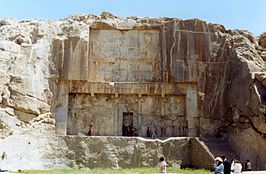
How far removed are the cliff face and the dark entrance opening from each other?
0.41m

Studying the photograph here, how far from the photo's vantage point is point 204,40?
2945cm

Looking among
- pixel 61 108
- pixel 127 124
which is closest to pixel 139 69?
pixel 127 124

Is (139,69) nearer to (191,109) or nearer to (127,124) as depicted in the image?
(127,124)

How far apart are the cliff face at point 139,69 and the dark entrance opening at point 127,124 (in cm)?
41

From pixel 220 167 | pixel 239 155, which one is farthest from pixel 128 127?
pixel 220 167

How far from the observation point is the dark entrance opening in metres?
29.2

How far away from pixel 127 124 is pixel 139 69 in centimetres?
425

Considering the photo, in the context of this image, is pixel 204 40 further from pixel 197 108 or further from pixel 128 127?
pixel 128 127

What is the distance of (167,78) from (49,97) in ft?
28.1

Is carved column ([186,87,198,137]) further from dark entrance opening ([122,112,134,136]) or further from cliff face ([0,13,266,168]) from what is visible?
dark entrance opening ([122,112,134,136])

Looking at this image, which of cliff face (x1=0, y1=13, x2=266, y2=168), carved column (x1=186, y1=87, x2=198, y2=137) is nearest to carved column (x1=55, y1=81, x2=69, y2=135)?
cliff face (x1=0, y1=13, x2=266, y2=168)

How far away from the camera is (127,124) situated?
2958cm

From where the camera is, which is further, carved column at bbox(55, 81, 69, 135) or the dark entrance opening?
the dark entrance opening

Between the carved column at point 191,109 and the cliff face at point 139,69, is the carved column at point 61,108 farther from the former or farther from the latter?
the carved column at point 191,109
